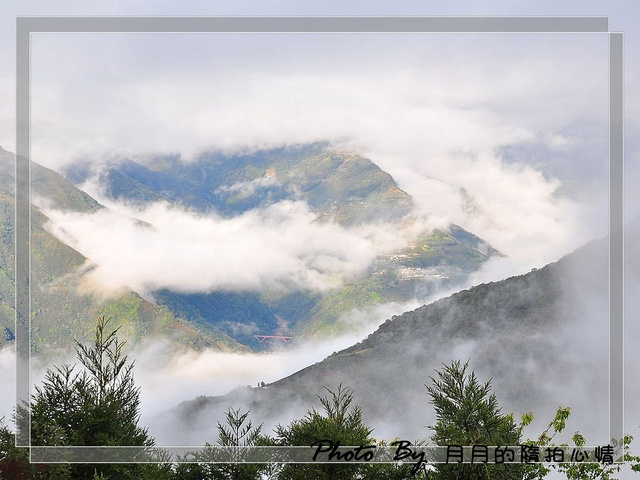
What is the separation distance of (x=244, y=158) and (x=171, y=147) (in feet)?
1.07

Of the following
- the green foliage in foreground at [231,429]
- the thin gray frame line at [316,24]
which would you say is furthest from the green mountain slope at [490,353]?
the thin gray frame line at [316,24]

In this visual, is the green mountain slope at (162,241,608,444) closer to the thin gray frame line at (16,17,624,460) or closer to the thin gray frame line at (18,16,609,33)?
the thin gray frame line at (16,17,624,460)

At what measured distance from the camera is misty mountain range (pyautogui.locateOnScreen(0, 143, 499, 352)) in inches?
97.7

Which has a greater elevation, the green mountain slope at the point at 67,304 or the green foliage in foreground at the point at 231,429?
the green mountain slope at the point at 67,304

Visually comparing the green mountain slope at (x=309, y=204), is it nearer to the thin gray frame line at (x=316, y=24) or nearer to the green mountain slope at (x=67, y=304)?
the green mountain slope at (x=67, y=304)

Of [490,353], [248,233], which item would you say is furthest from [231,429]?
[490,353]

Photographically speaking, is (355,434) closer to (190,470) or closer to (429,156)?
(190,470)

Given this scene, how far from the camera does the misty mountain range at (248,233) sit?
2480mm

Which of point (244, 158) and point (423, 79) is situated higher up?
point (423, 79)

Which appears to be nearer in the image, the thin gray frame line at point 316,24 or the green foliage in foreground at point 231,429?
the thin gray frame line at point 316,24

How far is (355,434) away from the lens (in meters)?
2.67

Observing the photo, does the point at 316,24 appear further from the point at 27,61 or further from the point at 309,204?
the point at 27,61

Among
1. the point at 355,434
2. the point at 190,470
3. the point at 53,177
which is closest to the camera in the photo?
the point at 53,177

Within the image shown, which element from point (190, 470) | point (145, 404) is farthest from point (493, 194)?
point (190, 470)
